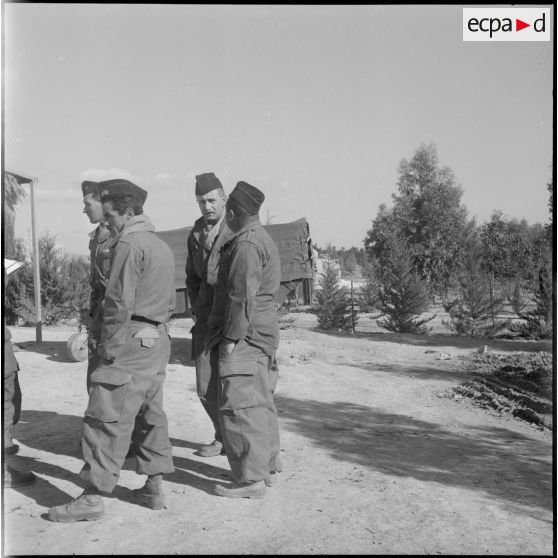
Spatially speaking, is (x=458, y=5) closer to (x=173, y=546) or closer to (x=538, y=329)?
(x=173, y=546)

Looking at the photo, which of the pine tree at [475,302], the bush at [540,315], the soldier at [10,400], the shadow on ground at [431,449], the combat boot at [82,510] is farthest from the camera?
the pine tree at [475,302]

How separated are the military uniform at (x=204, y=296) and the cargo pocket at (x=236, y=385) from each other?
32 centimetres

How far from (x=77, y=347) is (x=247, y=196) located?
17.4ft

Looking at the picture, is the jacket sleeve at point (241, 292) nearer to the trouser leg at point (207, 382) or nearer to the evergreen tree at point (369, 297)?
the trouser leg at point (207, 382)

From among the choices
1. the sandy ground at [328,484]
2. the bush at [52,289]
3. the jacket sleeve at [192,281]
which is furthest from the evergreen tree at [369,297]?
the jacket sleeve at [192,281]

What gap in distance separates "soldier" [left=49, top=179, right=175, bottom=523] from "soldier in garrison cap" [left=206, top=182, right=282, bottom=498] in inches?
15.5

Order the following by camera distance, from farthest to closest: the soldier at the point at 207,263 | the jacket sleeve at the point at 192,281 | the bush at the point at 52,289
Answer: the bush at the point at 52,289
the jacket sleeve at the point at 192,281
the soldier at the point at 207,263

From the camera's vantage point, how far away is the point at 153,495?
3.76 m

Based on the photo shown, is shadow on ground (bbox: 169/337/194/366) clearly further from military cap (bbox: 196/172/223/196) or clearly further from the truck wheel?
military cap (bbox: 196/172/223/196)

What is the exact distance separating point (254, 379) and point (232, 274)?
0.70m

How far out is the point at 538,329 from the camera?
1639cm

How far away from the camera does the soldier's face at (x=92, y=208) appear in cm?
476

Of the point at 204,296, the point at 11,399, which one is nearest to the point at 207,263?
the point at 204,296

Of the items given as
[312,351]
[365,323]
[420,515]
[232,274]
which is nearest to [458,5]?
[232,274]
